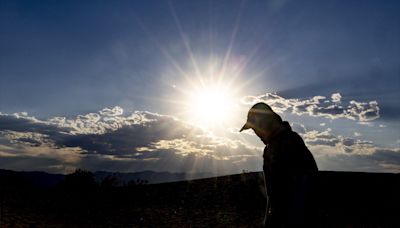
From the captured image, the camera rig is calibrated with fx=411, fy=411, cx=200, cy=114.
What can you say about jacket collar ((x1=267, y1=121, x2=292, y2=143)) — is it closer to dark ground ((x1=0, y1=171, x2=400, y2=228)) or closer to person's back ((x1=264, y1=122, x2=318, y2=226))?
person's back ((x1=264, y1=122, x2=318, y2=226))

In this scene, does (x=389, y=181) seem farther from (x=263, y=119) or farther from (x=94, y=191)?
(x=263, y=119)

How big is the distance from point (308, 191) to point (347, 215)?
9.53 meters

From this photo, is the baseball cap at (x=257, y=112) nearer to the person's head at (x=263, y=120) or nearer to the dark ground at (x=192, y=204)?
the person's head at (x=263, y=120)

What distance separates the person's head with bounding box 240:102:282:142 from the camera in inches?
167

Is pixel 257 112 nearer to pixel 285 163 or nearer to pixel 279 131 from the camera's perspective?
pixel 279 131

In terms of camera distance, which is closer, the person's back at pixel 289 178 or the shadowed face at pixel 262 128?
the person's back at pixel 289 178

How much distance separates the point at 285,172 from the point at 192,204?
35.7 ft

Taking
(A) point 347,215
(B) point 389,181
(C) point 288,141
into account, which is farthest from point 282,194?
(B) point 389,181

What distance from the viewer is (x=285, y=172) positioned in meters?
4.05

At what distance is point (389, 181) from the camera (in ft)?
49.3

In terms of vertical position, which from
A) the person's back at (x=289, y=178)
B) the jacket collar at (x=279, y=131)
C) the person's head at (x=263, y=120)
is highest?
the person's head at (x=263, y=120)

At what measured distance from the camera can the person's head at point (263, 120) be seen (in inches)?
167

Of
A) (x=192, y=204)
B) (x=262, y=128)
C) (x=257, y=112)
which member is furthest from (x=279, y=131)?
(x=192, y=204)

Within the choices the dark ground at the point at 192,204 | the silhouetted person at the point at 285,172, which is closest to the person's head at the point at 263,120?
the silhouetted person at the point at 285,172
